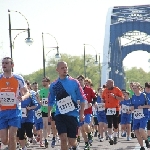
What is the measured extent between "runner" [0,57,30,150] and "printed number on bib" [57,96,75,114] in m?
0.69

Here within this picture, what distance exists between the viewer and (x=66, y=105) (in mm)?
11188

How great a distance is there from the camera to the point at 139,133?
1574 centimetres

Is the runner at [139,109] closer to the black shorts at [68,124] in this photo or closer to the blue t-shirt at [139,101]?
the blue t-shirt at [139,101]

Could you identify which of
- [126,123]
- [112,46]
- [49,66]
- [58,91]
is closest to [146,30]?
[112,46]

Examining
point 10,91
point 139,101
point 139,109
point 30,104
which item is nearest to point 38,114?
Result: point 30,104

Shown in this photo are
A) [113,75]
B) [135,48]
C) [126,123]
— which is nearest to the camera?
[126,123]

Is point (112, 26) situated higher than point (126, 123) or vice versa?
point (112, 26)

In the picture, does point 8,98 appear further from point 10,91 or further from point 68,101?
point 68,101

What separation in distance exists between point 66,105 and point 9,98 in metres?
1.03

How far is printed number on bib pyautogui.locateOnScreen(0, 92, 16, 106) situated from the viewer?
1088 centimetres

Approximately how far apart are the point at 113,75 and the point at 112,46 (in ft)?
17.1

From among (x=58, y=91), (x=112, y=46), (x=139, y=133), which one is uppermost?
(x=112, y=46)

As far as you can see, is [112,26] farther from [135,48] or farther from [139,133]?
[139,133]

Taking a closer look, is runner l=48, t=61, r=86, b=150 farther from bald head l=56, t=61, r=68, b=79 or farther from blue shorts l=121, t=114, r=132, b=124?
blue shorts l=121, t=114, r=132, b=124
